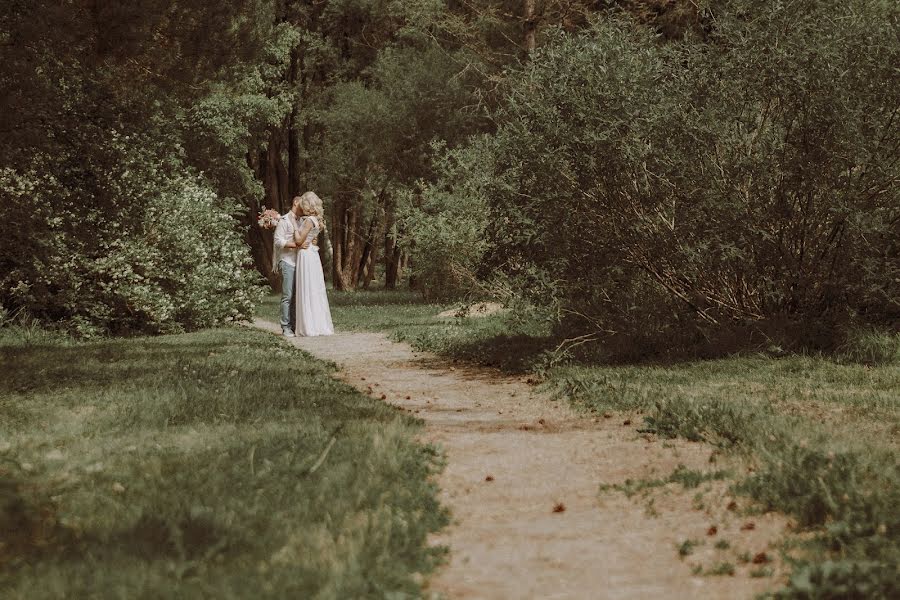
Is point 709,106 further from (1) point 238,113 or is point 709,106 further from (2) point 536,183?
(1) point 238,113

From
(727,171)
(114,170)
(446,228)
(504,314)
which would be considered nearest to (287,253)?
(504,314)

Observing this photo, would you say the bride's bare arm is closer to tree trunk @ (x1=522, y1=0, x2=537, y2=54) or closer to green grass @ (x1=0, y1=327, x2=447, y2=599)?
green grass @ (x1=0, y1=327, x2=447, y2=599)

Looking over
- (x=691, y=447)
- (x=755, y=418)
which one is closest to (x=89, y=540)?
(x=691, y=447)

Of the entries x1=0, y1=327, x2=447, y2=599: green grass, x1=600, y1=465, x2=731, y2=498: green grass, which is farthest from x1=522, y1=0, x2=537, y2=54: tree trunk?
x1=600, y1=465, x2=731, y2=498: green grass

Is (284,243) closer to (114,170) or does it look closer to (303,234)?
(303,234)

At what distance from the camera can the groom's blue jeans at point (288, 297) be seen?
16.9 m

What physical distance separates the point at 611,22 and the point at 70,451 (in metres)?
7.79

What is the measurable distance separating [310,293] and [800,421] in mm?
10663

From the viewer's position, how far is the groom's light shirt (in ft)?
55.5

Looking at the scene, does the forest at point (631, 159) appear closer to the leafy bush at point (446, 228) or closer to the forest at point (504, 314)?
the forest at point (504, 314)

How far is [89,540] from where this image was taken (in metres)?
4.44

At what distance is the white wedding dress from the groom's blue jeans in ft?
0.42

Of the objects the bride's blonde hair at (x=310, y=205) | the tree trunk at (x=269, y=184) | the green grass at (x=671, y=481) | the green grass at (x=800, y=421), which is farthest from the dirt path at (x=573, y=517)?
the tree trunk at (x=269, y=184)

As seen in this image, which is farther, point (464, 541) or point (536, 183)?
point (536, 183)
